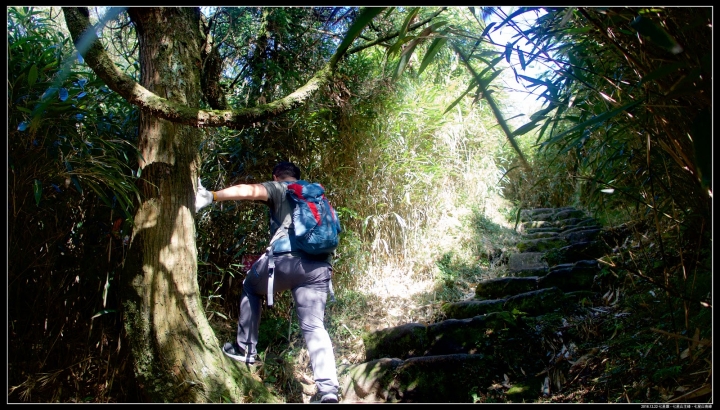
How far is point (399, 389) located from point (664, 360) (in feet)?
4.30

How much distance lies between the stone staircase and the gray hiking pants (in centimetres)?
47

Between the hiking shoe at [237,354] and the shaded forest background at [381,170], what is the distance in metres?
0.39

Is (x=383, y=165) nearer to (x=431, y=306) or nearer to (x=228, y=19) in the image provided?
(x=431, y=306)

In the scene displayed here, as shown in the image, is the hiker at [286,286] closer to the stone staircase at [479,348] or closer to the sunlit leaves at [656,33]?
the stone staircase at [479,348]

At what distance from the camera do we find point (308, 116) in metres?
3.45

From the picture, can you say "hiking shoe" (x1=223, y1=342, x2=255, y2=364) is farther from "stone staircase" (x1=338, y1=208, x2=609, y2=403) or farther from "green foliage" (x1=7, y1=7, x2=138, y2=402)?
"stone staircase" (x1=338, y1=208, x2=609, y2=403)

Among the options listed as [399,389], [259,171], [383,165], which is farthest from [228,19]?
[399,389]

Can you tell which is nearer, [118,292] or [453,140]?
[118,292]

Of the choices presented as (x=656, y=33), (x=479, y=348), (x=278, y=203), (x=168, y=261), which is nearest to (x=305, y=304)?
(x=278, y=203)

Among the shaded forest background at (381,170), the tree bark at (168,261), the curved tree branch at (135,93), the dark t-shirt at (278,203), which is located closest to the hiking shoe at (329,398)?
the tree bark at (168,261)

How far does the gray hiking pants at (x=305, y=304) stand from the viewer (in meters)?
2.29

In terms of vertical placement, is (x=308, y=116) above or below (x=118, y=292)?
above

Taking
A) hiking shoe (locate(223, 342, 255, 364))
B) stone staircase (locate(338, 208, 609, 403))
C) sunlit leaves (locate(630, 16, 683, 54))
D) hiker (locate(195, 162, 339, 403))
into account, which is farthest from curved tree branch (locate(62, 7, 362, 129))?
stone staircase (locate(338, 208, 609, 403))

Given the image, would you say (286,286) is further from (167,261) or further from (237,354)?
(167,261)
